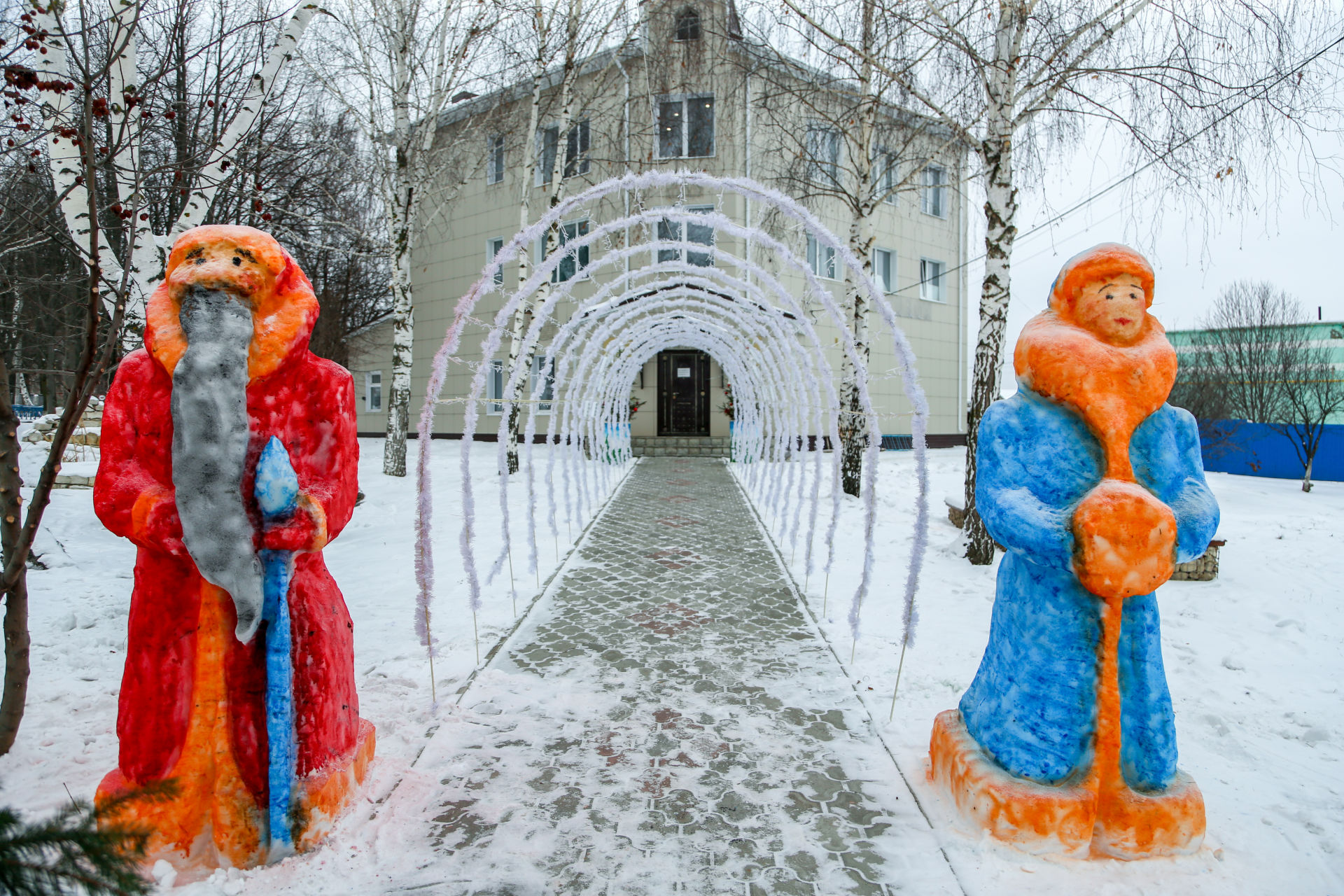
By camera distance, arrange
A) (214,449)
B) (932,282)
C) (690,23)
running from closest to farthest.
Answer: (214,449) → (690,23) → (932,282)

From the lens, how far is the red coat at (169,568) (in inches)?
81.8

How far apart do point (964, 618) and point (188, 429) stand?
4507 millimetres

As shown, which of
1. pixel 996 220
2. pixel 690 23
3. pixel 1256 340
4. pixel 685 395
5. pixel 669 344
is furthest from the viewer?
pixel 685 395

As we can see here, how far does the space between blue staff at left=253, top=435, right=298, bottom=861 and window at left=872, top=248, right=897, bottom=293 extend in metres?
17.7

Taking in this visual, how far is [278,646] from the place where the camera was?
214cm

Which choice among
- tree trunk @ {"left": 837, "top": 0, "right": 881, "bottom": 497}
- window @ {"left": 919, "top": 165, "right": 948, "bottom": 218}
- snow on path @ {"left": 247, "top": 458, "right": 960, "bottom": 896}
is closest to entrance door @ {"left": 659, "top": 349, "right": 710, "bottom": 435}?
window @ {"left": 919, "top": 165, "right": 948, "bottom": 218}

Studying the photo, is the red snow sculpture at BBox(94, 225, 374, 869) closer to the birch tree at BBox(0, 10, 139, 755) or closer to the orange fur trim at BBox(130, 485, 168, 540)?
the orange fur trim at BBox(130, 485, 168, 540)

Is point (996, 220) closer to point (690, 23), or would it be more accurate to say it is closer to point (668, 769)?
point (668, 769)

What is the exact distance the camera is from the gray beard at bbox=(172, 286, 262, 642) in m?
1.99

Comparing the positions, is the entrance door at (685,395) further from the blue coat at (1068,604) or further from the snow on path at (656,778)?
the blue coat at (1068,604)

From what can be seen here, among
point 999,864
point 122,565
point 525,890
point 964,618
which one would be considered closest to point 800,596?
point 964,618

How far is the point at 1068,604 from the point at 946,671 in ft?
5.94

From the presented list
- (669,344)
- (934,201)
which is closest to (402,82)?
(669,344)

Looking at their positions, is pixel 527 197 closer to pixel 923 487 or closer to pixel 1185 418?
pixel 923 487
